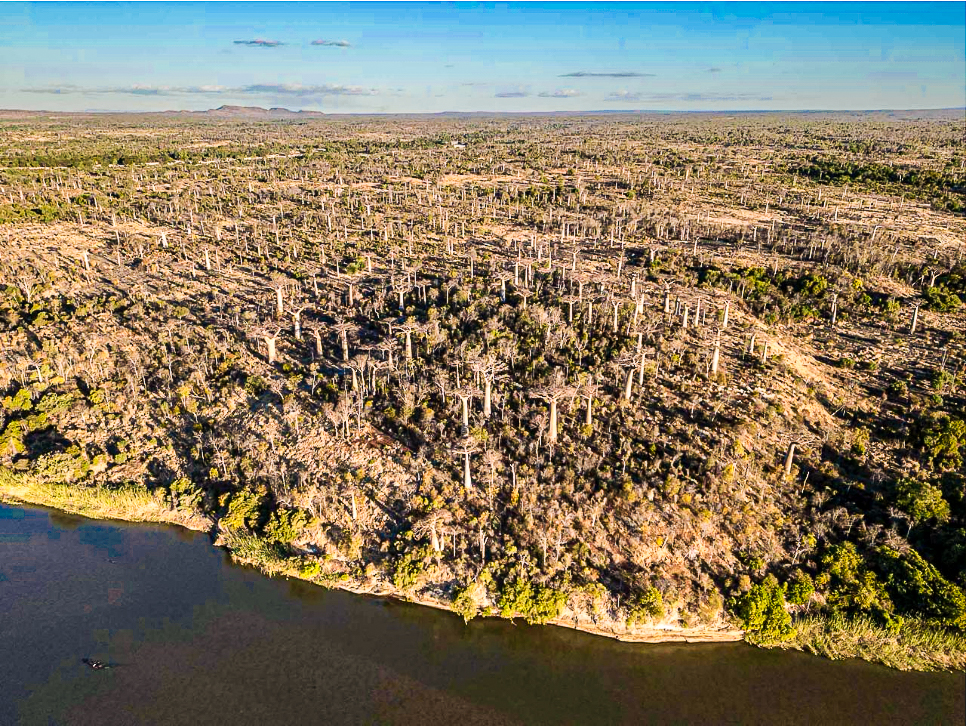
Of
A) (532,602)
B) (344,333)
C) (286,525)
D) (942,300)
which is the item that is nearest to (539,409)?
(532,602)

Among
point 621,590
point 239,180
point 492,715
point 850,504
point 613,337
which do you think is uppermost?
point 239,180

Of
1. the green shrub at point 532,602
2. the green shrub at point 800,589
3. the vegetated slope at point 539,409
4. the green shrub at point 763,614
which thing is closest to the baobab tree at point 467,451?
the vegetated slope at point 539,409

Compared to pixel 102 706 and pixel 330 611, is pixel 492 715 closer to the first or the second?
pixel 330 611

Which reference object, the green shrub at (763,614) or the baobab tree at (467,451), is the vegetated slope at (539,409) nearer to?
the green shrub at (763,614)

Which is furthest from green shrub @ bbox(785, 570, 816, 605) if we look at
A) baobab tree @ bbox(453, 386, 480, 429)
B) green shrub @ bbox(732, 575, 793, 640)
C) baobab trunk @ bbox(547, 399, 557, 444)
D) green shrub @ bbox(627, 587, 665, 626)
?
baobab tree @ bbox(453, 386, 480, 429)

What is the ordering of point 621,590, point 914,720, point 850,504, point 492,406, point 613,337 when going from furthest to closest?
1. point 613,337
2. point 492,406
3. point 850,504
4. point 621,590
5. point 914,720

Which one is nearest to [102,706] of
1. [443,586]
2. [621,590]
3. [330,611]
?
[330,611]
